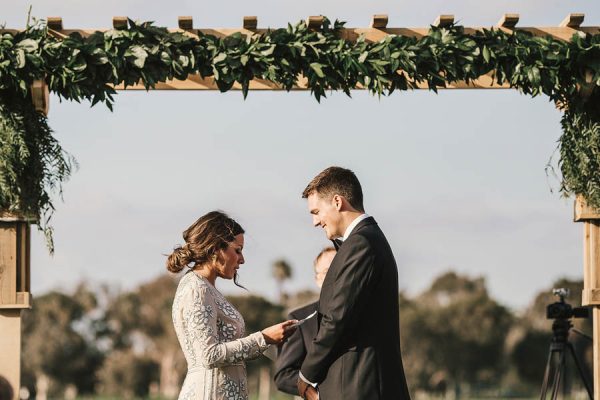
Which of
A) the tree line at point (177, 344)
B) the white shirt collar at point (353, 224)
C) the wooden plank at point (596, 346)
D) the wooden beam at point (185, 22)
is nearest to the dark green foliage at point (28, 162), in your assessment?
the wooden beam at point (185, 22)

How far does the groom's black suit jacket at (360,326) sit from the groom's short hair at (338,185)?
0.41ft

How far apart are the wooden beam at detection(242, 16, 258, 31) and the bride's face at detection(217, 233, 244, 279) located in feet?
4.65

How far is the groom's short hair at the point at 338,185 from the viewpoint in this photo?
4.55 metres

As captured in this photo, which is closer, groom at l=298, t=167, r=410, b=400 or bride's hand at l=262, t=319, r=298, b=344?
groom at l=298, t=167, r=410, b=400

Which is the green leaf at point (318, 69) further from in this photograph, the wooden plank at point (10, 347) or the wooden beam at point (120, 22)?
the wooden plank at point (10, 347)

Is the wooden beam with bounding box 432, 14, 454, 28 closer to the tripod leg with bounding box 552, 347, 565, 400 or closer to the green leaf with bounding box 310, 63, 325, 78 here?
the green leaf with bounding box 310, 63, 325, 78

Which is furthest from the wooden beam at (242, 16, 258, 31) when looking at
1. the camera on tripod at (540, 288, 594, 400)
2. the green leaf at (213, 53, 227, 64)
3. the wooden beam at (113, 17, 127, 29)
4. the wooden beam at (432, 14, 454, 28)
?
the camera on tripod at (540, 288, 594, 400)

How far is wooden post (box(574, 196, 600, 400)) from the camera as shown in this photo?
5.96 meters

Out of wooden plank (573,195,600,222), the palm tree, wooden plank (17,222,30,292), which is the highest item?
wooden plank (573,195,600,222)

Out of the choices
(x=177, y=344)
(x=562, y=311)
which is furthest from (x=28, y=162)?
(x=177, y=344)

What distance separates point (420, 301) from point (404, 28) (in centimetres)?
5583

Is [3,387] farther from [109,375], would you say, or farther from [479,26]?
[109,375]

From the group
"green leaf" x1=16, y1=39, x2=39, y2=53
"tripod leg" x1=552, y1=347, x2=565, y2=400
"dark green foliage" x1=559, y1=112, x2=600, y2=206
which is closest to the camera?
"green leaf" x1=16, y1=39, x2=39, y2=53

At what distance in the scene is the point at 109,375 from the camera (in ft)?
171
